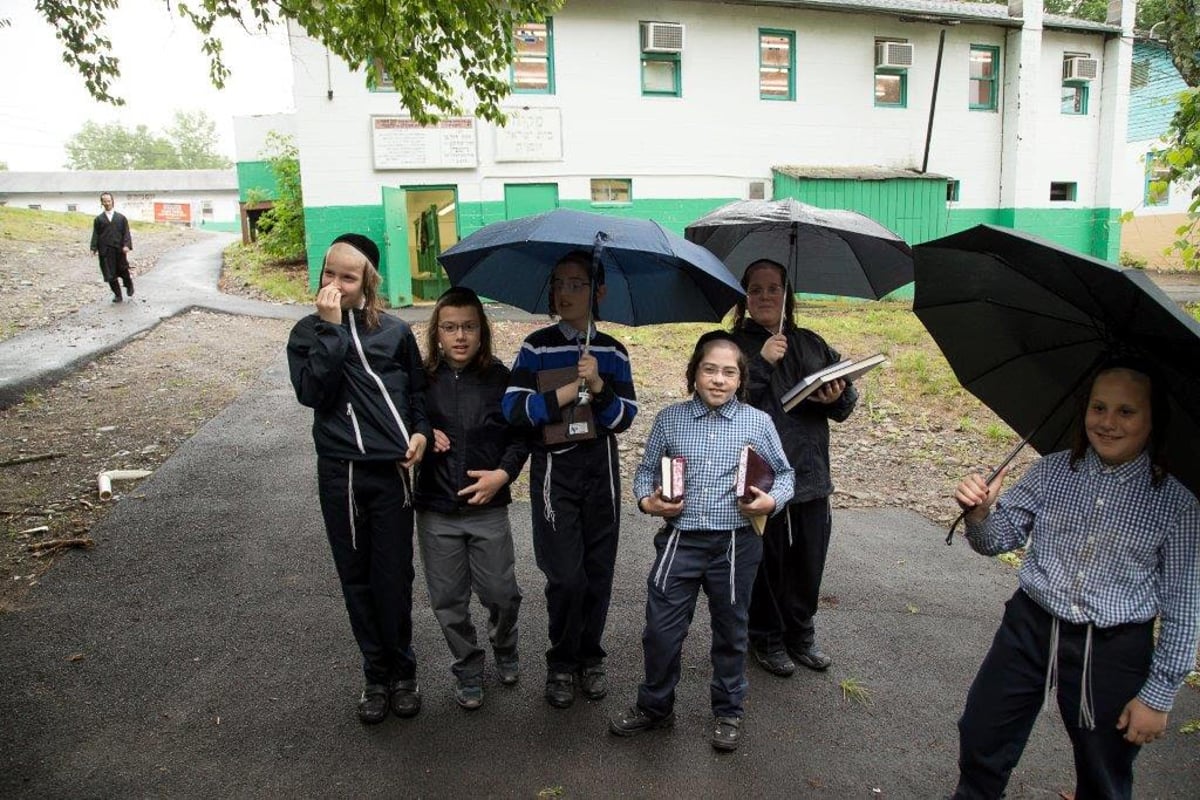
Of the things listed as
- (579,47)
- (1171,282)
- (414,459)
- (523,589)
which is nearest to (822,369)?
(414,459)

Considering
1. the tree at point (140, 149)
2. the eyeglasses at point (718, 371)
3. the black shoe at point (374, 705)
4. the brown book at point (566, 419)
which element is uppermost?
the tree at point (140, 149)

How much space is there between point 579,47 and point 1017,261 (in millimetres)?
15243

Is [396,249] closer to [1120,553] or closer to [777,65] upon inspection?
[777,65]

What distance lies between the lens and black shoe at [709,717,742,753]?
309 centimetres

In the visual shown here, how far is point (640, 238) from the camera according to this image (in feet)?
9.68

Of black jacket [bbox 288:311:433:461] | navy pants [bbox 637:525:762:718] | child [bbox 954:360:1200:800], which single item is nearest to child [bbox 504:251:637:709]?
navy pants [bbox 637:525:762:718]

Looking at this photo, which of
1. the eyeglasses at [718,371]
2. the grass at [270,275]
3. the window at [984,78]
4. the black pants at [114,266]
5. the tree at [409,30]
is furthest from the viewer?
the window at [984,78]

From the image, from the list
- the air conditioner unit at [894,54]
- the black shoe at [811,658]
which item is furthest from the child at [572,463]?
the air conditioner unit at [894,54]

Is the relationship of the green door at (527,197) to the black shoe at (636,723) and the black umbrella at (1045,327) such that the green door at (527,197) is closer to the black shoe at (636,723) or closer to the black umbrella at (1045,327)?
the black shoe at (636,723)

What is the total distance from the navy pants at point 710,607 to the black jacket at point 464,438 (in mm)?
798

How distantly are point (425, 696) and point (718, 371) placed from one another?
75.5 inches

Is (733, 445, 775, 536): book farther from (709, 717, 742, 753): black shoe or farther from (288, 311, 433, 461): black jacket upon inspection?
(288, 311, 433, 461): black jacket

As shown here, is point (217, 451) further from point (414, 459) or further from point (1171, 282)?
point (1171, 282)

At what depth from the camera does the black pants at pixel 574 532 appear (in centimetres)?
329
